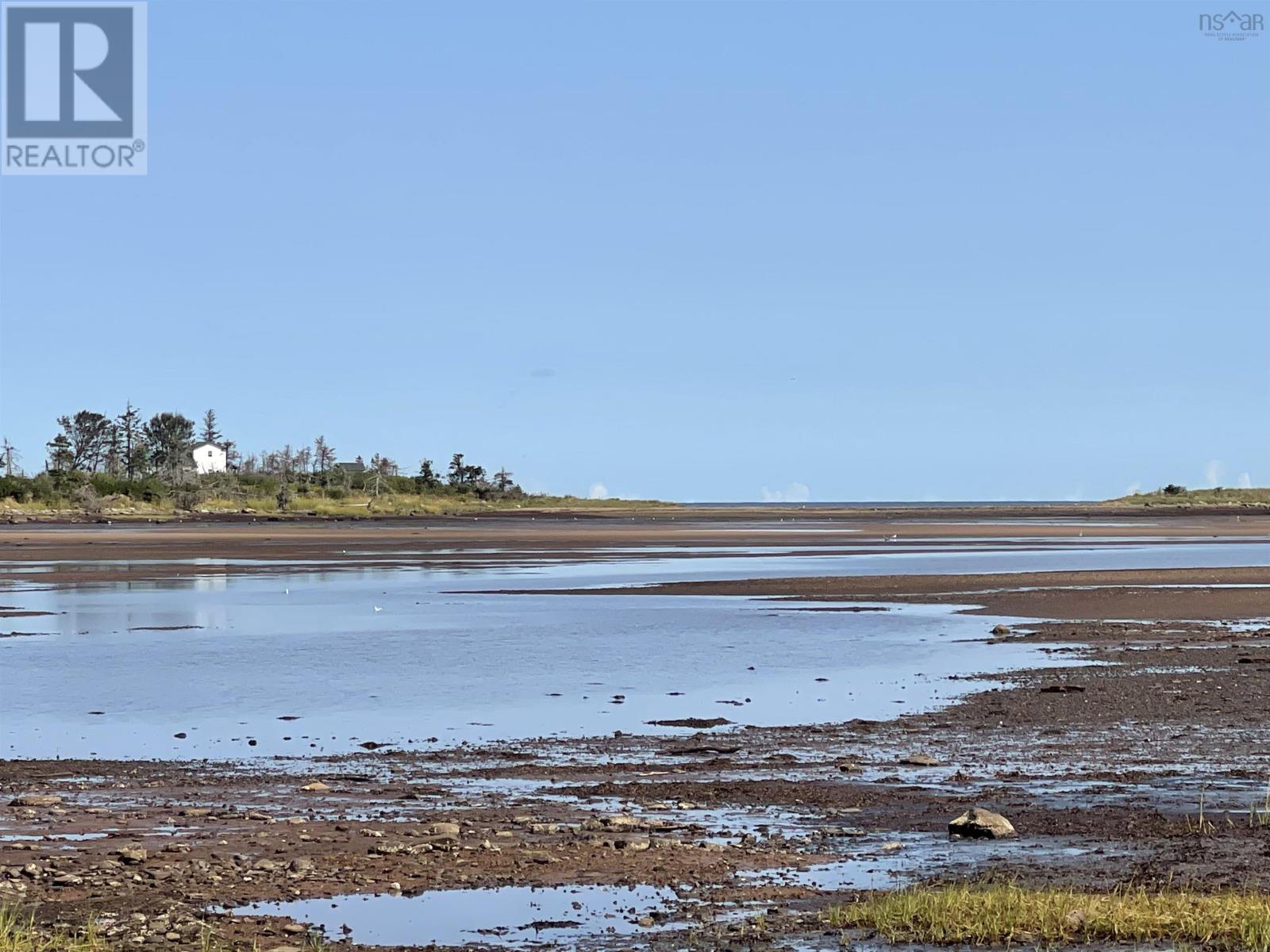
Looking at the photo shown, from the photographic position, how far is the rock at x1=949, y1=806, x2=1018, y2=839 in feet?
34.9

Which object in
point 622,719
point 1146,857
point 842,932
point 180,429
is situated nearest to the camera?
point 842,932

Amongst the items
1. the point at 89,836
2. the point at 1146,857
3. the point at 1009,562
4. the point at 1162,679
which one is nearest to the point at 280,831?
the point at 89,836

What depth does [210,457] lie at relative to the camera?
478 feet

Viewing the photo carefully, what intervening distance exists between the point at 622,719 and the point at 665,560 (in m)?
37.2

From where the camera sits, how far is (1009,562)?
50906 mm

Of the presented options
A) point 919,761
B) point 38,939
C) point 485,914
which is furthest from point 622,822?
point 38,939

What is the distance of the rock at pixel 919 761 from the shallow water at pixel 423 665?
292cm

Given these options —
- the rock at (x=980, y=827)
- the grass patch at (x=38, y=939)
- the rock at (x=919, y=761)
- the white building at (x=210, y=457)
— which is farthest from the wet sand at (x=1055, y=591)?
the white building at (x=210, y=457)

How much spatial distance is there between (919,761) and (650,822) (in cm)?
376

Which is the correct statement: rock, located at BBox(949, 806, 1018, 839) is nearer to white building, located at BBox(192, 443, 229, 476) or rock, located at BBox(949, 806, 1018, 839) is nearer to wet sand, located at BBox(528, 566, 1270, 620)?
wet sand, located at BBox(528, 566, 1270, 620)

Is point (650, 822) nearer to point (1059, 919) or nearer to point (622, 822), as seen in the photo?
point (622, 822)

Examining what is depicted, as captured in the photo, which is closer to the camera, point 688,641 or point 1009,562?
point 688,641

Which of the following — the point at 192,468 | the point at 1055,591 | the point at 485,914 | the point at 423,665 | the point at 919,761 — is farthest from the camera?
the point at 192,468

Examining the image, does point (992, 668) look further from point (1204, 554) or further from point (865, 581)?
point (1204, 554)
